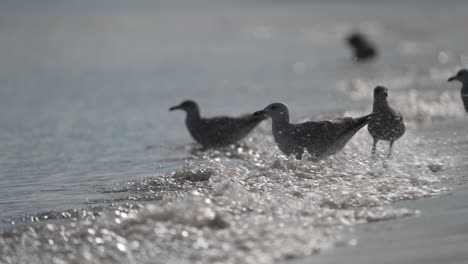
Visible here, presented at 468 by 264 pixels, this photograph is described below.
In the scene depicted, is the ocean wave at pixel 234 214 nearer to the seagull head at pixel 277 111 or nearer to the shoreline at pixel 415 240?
the shoreline at pixel 415 240

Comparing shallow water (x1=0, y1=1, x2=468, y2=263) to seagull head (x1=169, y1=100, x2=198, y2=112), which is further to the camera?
seagull head (x1=169, y1=100, x2=198, y2=112)

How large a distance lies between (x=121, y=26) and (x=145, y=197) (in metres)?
27.9

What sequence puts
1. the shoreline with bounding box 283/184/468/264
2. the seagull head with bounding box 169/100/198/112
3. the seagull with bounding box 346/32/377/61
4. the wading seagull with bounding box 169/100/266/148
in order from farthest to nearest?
1. the seagull with bounding box 346/32/377/61
2. the seagull head with bounding box 169/100/198/112
3. the wading seagull with bounding box 169/100/266/148
4. the shoreline with bounding box 283/184/468/264

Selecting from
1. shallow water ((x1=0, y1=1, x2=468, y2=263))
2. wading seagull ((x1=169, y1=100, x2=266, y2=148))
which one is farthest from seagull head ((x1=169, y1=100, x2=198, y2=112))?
wading seagull ((x1=169, y1=100, x2=266, y2=148))

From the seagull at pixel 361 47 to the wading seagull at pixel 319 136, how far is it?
1175cm

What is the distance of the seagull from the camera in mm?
20781

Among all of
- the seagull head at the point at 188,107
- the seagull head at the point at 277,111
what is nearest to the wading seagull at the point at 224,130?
the seagull head at the point at 188,107

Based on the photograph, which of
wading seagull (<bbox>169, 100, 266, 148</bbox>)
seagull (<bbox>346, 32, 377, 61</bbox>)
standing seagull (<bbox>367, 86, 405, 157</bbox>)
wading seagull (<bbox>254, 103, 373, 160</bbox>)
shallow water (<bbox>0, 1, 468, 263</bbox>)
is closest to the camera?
shallow water (<bbox>0, 1, 468, 263</bbox>)

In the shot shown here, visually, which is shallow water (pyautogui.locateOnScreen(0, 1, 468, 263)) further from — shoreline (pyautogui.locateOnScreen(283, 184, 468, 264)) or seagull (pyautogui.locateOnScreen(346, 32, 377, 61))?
seagull (pyautogui.locateOnScreen(346, 32, 377, 61))

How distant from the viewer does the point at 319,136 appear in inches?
346

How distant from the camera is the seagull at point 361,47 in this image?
20781 millimetres

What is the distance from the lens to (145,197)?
299 inches

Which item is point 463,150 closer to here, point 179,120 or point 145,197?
point 145,197

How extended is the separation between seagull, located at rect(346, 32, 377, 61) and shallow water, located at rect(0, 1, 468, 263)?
40 centimetres
